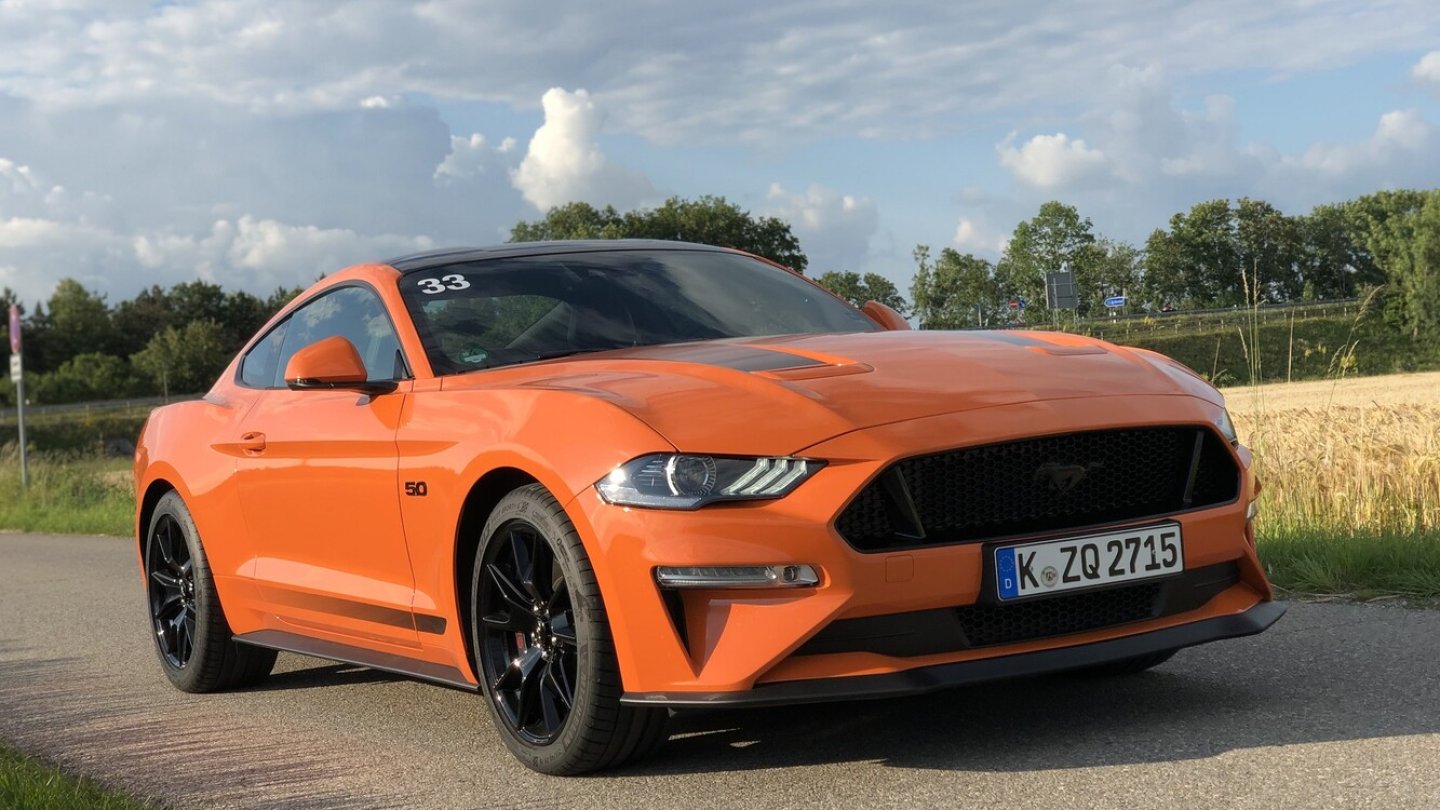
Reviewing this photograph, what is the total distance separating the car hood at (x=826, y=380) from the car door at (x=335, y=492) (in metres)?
0.42

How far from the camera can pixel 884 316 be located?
587cm

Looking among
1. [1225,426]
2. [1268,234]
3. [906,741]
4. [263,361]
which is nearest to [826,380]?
[906,741]

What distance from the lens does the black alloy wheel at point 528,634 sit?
4094 millimetres

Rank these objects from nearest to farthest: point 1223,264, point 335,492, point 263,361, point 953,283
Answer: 1. point 335,492
2. point 263,361
3. point 953,283
4. point 1223,264

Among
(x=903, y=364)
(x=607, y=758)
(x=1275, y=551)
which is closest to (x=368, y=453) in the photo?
(x=607, y=758)

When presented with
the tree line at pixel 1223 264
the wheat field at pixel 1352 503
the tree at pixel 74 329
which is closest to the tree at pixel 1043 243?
the tree line at pixel 1223 264

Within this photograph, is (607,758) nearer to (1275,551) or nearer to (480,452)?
(480,452)

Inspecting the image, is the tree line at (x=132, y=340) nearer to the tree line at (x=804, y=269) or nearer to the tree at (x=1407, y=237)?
the tree line at (x=804, y=269)

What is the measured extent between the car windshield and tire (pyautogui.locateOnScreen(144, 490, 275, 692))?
5.24 ft

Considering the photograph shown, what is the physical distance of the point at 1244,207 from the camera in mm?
92188

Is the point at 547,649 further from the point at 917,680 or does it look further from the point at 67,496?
the point at 67,496

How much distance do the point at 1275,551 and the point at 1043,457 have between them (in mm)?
3901

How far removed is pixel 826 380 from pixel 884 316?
1.89 meters

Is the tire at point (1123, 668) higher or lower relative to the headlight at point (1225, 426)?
lower
